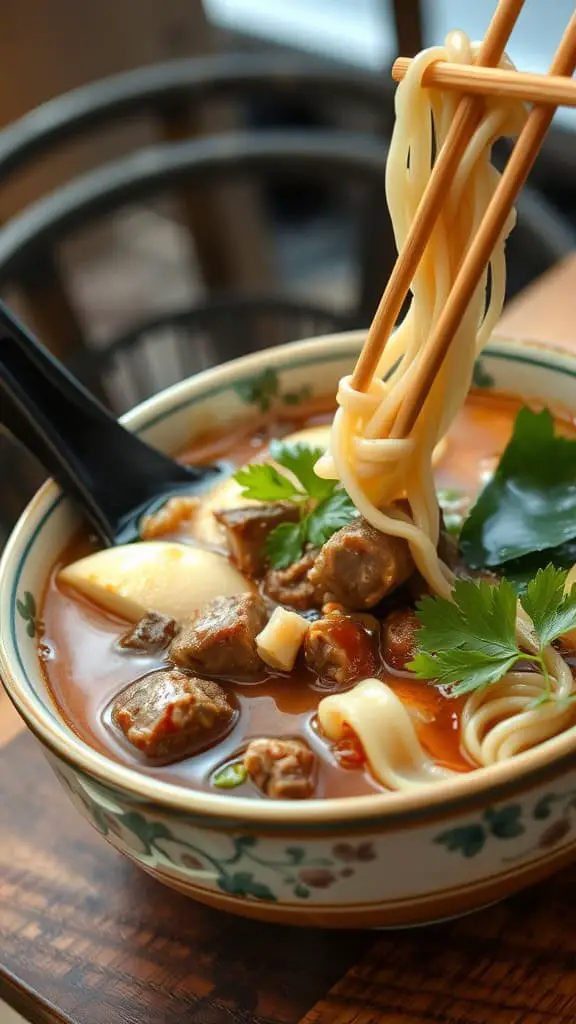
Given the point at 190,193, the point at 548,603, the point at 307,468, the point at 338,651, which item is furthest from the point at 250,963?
the point at 190,193

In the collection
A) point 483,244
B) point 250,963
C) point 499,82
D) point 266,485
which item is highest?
point 499,82

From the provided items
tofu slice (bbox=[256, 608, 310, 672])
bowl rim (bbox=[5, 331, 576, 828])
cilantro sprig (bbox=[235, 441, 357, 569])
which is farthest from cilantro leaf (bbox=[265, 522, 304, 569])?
bowl rim (bbox=[5, 331, 576, 828])

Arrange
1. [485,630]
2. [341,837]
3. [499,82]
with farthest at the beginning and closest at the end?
[485,630] → [499,82] → [341,837]

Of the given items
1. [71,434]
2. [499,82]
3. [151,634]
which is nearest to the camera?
[499,82]

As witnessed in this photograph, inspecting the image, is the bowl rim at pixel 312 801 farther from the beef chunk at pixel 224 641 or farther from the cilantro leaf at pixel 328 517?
the cilantro leaf at pixel 328 517

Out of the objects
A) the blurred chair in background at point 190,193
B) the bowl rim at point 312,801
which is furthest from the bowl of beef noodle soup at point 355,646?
the blurred chair in background at point 190,193

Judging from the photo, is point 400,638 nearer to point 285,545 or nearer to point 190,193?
point 285,545

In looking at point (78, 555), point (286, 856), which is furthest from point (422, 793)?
point (78, 555)

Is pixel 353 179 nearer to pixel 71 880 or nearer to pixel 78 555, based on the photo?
pixel 78 555
